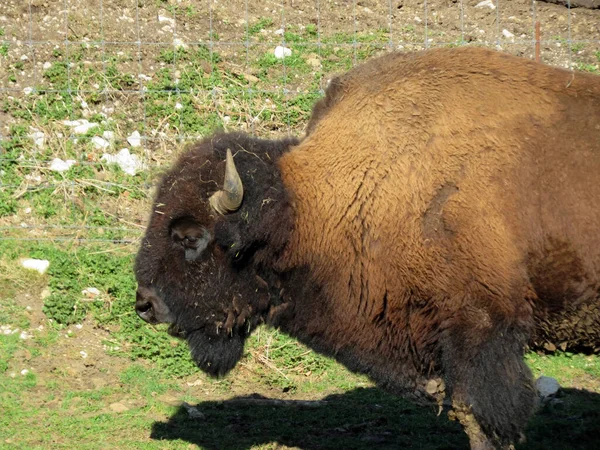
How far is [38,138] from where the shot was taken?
8.51 m

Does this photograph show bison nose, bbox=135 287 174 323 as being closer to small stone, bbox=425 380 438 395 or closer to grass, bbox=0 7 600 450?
grass, bbox=0 7 600 450

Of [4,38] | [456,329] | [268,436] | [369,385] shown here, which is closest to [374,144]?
[456,329]

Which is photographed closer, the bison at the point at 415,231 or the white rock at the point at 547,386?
the bison at the point at 415,231

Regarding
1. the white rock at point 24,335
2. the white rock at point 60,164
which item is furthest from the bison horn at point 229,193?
the white rock at point 60,164

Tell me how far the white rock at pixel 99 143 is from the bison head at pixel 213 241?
13.0 feet

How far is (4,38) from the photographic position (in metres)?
9.30

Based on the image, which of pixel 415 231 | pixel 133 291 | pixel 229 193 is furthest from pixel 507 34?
pixel 229 193

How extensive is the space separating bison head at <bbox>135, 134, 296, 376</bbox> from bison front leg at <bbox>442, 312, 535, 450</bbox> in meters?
1.11

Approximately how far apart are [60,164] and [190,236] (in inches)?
164

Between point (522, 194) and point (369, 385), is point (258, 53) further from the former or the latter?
point (522, 194)

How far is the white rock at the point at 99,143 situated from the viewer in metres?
8.53

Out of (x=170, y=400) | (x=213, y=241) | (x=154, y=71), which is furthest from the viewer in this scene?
(x=154, y=71)

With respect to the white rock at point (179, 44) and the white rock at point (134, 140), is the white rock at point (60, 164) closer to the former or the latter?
the white rock at point (134, 140)

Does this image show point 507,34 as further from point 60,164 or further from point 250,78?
point 60,164
